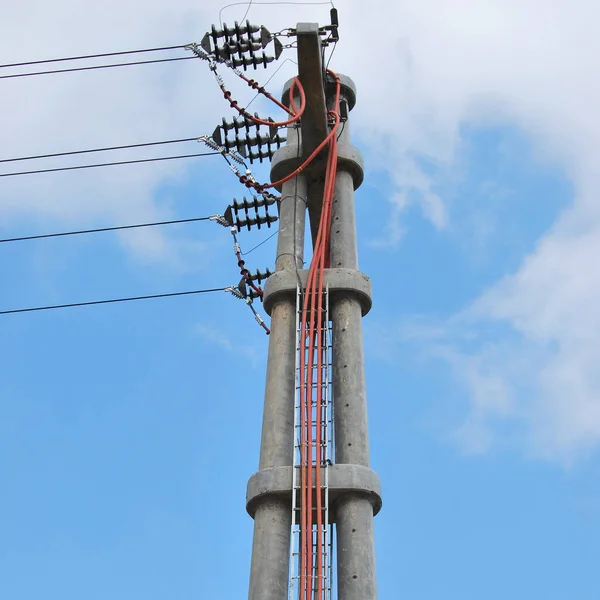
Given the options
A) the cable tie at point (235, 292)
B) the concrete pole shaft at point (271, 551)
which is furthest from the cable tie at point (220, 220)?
the concrete pole shaft at point (271, 551)

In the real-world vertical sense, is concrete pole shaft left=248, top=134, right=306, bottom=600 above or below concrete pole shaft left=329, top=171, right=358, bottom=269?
below

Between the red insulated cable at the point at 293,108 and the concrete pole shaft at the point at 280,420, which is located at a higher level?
the red insulated cable at the point at 293,108

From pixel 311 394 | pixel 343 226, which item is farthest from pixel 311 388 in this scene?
pixel 343 226

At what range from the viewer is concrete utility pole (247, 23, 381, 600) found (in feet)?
32.5

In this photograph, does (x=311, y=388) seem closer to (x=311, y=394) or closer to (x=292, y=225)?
(x=311, y=394)

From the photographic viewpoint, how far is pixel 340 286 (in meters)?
11.6

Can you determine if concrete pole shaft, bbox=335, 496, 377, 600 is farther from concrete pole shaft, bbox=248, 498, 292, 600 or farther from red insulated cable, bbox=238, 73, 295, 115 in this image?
red insulated cable, bbox=238, 73, 295, 115

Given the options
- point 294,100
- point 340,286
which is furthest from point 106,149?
point 340,286

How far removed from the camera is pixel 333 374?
36.6ft

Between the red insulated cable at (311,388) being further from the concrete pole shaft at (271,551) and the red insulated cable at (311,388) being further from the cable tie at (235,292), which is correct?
the cable tie at (235,292)

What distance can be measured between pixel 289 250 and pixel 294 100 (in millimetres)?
2374

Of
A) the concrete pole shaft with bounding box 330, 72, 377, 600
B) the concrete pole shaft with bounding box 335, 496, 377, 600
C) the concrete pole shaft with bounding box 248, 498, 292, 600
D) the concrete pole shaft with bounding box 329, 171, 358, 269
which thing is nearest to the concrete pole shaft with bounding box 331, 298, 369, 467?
the concrete pole shaft with bounding box 330, 72, 377, 600

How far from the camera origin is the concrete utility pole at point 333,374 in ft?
32.5

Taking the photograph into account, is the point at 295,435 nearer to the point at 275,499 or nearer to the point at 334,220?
the point at 275,499
